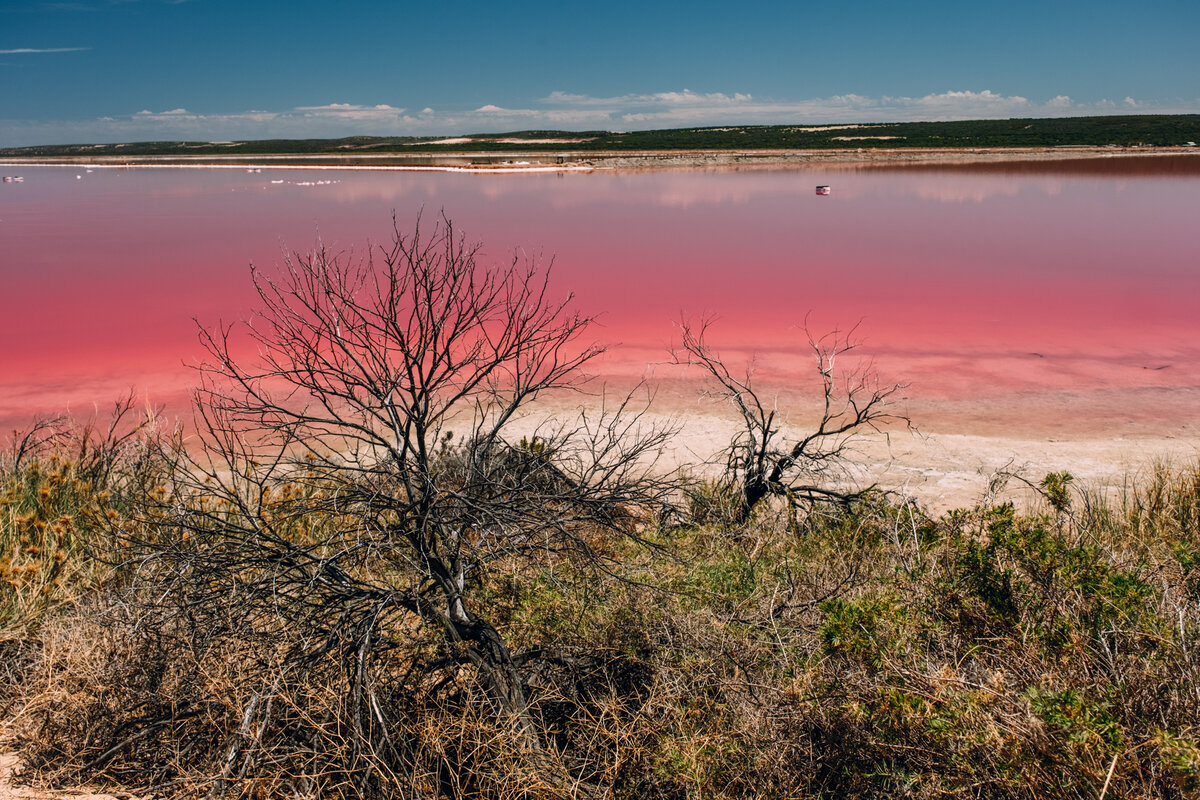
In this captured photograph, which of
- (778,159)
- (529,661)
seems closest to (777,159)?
(778,159)

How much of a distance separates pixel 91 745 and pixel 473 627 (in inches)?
67.0

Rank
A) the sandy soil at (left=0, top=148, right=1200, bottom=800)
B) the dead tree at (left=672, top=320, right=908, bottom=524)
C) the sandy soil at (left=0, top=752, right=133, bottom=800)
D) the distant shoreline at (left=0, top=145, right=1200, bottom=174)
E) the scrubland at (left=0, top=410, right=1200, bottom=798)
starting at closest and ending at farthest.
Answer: the scrubland at (left=0, top=410, right=1200, bottom=798) < the sandy soil at (left=0, top=752, right=133, bottom=800) < the dead tree at (left=672, top=320, right=908, bottom=524) < the sandy soil at (left=0, top=148, right=1200, bottom=800) < the distant shoreline at (left=0, top=145, right=1200, bottom=174)

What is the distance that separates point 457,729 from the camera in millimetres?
3516

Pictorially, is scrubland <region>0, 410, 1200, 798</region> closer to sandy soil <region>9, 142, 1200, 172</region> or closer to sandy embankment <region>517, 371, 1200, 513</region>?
sandy embankment <region>517, 371, 1200, 513</region>

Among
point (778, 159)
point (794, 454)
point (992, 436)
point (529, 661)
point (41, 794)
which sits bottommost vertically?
point (992, 436)

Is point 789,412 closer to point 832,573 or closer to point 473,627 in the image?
point 832,573

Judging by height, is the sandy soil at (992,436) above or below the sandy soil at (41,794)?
below

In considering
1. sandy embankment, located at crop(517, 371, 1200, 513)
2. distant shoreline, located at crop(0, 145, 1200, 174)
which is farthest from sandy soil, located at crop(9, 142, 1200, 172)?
sandy embankment, located at crop(517, 371, 1200, 513)

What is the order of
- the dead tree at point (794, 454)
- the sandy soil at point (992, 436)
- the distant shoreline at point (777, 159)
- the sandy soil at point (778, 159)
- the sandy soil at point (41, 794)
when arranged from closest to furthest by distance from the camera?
1. the sandy soil at point (41, 794)
2. the dead tree at point (794, 454)
3. the sandy soil at point (992, 436)
4. the distant shoreline at point (777, 159)
5. the sandy soil at point (778, 159)

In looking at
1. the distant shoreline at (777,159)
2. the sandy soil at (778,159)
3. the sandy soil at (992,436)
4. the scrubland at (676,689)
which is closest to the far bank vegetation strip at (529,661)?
the scrubland at (676,689)

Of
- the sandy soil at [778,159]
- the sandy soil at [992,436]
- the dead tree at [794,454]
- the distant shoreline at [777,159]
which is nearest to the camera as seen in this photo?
the dead tree at [794,454]

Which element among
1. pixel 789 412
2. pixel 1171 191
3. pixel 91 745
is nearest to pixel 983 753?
pixel 91 745

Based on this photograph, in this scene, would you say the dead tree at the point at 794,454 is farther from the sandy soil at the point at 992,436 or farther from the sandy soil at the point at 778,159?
the sandy soil at the point at 778,159

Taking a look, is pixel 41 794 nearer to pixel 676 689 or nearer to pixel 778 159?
pixel 676 689
